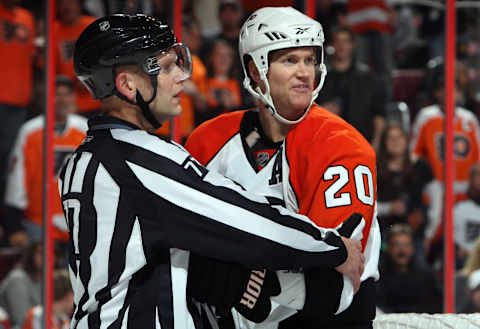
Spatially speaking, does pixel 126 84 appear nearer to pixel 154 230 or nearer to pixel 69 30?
pixel 154 230

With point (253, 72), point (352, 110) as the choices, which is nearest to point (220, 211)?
point (253, 72)

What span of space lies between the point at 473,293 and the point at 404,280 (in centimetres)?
37

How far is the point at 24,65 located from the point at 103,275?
2766 millimetres

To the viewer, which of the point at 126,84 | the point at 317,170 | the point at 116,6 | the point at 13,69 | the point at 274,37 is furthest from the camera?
the point at 116,6

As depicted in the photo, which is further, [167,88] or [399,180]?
[399,180]

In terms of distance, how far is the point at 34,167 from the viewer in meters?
4.60

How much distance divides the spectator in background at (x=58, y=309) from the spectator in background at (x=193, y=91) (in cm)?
86

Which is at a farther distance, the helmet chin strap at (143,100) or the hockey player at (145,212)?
the helmet chin strap at (143,100)

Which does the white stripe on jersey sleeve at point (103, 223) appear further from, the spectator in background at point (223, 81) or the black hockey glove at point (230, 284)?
the spectator in background at point (223, 81)

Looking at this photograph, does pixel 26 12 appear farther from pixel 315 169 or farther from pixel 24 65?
pixel 315 169

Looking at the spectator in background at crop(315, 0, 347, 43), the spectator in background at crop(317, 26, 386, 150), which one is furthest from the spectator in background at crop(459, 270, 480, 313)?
the spectator in background at crop(315, 0, 347, 43)

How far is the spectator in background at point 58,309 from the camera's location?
456 centimetres

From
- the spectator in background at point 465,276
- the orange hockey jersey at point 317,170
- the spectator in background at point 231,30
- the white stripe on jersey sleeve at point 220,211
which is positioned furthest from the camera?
the spectator in background at point 465,276

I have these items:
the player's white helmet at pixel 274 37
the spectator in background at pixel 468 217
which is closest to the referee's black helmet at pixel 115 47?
the player's white helmet at pixel 274 37
